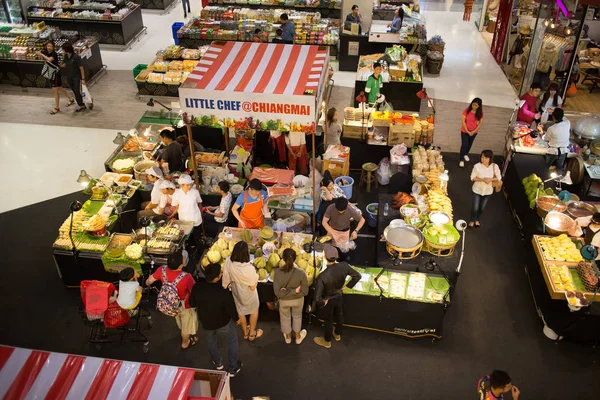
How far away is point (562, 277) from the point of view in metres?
7.64

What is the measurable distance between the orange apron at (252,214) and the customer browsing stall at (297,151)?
2309 mm

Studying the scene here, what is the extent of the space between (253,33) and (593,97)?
31.4 ft

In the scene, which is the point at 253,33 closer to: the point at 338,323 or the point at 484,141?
the point at 484,141

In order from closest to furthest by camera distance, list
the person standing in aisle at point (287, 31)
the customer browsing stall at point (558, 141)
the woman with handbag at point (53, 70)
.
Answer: the customer browsing stall at point (558, 141)
the woman with handbag at point (53, 70)
the person standing in aisle at point (287, 31)

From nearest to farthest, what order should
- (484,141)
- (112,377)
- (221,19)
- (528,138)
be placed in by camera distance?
1. (112,377)
2. (528,138)
3. (484,141)
4. (221,19)

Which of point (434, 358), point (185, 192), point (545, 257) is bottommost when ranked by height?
point (434, 358)

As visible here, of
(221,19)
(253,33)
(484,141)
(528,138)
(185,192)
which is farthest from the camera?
(221,19)

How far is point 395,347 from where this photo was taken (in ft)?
25.1

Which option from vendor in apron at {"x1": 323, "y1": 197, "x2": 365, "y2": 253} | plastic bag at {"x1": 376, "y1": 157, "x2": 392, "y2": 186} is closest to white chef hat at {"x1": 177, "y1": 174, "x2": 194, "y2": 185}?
vendor in apron at {"x1": 323, "y1": 197, "x2": 365, "y2": 253}

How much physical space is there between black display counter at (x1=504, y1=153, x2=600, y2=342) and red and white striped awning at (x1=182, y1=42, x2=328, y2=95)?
4.33 metres

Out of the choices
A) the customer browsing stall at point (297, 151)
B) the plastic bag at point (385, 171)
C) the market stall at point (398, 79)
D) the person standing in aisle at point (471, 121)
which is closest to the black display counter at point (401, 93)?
the market stall at point (398, 79)

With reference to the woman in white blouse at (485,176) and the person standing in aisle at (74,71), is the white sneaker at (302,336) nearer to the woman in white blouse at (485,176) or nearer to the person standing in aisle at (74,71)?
the woman in white blouse at (485,176)

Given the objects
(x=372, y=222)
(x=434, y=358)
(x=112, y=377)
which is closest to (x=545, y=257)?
(x=434, y=358)

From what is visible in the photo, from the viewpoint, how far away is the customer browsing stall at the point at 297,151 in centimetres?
1042
